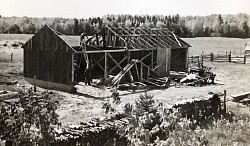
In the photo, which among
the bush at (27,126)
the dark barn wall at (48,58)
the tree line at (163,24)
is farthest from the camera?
the dark barn wall at (48,58)

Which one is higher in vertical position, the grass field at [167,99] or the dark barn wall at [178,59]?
the dark barn wall at [178,59]

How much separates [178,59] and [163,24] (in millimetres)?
4671

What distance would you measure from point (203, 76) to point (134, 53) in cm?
415

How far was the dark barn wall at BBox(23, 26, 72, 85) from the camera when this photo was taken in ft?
49.0

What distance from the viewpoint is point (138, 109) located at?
9.70 m

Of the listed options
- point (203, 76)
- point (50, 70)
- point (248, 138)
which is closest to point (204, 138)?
point (248, 138)

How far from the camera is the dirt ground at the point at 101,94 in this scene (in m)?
11.3

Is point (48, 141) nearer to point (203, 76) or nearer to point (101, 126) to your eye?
point (101, 126)

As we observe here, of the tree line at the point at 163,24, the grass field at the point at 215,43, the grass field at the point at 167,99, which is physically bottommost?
the grass field at the point at 167,99

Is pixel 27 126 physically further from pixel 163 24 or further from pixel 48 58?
pixel 163 24

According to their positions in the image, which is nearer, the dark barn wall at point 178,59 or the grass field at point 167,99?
the grass field at point 167,99

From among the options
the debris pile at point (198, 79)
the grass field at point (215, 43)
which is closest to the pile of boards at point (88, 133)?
the grass field at point (215, 43)

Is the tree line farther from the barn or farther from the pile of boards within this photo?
the pile of boards

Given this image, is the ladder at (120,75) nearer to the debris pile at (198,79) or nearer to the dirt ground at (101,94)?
the dirt ground at (101,94)
